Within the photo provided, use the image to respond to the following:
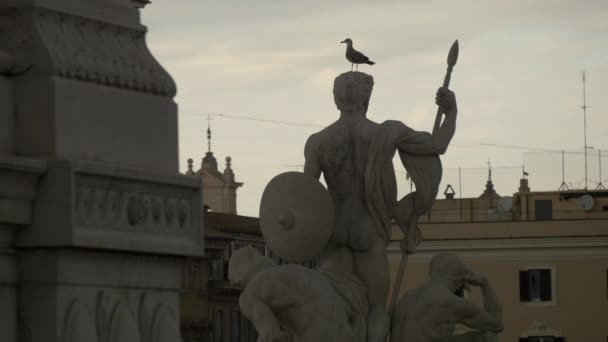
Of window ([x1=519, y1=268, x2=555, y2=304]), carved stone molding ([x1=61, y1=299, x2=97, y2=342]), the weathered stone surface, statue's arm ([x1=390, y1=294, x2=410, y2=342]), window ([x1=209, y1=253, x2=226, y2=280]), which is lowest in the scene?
carved stone molding ([x1=61, y1=299, x2=97, y2=342])

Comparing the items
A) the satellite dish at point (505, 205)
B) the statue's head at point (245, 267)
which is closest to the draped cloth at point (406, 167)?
the statue's head at point (245, 267)

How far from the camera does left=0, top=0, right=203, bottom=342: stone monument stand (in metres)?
4.00

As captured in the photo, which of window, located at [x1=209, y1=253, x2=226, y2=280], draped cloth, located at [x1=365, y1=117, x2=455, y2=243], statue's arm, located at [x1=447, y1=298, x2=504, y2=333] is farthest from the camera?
window, located at [x1=209, y1=253, x2=226, y2=280]

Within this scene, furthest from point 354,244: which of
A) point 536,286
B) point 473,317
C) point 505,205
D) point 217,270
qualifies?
point 217,270

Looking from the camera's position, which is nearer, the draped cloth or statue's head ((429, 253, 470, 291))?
the draped cloth

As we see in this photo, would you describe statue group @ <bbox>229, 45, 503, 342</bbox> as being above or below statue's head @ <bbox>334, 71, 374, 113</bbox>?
below

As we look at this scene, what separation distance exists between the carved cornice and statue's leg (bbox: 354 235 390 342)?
10.4m

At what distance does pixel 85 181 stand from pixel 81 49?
257 millimetres

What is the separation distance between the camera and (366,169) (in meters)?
14.9

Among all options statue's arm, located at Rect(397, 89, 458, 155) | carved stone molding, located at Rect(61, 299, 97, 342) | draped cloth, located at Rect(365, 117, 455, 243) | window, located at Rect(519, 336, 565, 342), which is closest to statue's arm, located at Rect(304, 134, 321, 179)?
draped cloth, located at Rect(365, 117, 455, 243)

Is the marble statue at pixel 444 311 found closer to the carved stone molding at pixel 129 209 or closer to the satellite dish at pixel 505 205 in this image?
the carved stone molding at pixel 129 209

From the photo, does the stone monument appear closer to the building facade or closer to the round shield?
the round shield

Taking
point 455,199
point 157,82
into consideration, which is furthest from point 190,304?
point 157,82

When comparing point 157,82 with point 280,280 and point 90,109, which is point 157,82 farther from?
point 280,280
